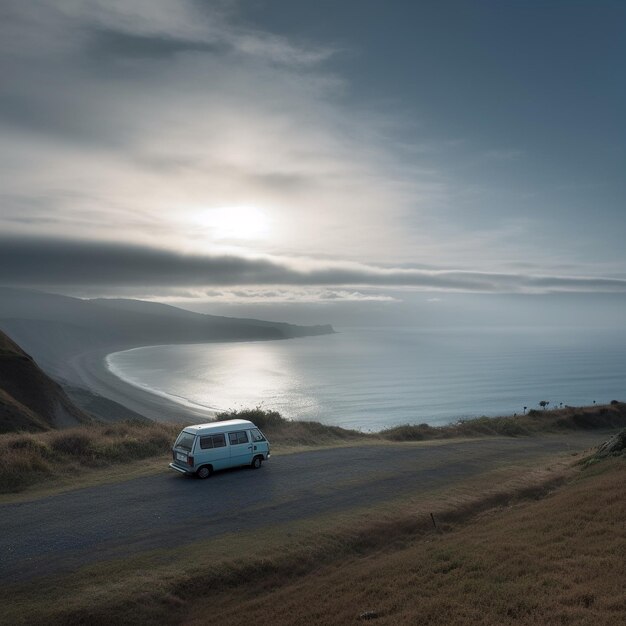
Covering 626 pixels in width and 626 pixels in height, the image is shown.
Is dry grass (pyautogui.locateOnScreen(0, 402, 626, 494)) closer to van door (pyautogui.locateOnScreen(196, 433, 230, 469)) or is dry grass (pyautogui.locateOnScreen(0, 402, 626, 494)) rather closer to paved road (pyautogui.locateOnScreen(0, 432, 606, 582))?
paved road (pyautogui.locateOnScreen(0, 432, 606, 582))

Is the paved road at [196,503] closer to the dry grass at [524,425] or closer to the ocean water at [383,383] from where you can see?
the dry grass at [524,425]

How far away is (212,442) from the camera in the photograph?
2084cm

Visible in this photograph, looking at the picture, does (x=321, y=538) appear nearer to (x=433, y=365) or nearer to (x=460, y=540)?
(x=460, y=540)

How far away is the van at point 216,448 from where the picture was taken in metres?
20.2

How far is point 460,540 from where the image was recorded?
13.6 meters

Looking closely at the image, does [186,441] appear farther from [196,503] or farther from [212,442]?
[196,503]

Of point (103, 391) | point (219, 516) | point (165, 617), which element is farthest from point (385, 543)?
point (103, 391)

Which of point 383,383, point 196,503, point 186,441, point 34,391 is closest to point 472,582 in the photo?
point 196,503

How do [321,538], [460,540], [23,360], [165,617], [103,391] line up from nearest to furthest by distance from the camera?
[165,617] < [460,540] < [321,538] < [23,360] < [103,391]

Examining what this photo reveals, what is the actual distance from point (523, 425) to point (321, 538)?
30.4 metres

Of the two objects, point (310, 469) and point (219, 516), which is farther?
point (310, 469)

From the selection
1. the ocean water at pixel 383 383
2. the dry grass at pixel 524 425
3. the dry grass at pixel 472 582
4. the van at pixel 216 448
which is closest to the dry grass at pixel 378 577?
the dry grass at pixel 472 582

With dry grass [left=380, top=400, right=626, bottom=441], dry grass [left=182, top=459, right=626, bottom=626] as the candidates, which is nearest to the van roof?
dry grass [left=182, top=459, right=626, bottom=626]

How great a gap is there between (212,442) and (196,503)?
11.9 ft
